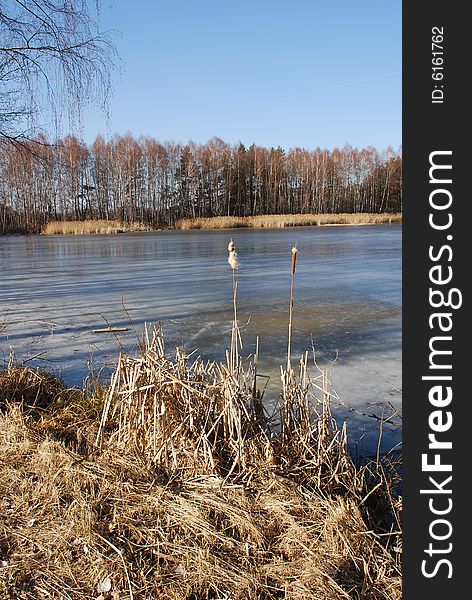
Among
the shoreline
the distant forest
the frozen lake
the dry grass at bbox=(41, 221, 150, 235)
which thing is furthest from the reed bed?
the distant forest

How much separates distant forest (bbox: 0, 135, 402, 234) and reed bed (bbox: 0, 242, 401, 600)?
5042cm

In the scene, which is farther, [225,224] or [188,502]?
[225,224]

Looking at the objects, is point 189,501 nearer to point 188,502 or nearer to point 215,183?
point 188,502

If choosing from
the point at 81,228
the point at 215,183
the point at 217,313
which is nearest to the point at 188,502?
the point at 217,313

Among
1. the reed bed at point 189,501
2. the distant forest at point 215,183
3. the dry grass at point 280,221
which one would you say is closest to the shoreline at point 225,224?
the dry grass at point 280,221

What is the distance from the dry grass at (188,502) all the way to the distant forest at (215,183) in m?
50.4

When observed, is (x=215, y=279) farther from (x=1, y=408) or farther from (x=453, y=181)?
(x=453, y=181)

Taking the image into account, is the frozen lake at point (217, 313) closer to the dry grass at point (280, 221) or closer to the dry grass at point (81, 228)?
the dry grass at point (81, 228)

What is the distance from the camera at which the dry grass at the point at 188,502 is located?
6.74 ft

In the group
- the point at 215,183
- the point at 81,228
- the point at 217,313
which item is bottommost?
the point at 217,313

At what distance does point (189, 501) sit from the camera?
2451mm

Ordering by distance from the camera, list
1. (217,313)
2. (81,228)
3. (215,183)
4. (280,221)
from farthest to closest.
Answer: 1. (215,183)
2. (280,221)
3. (81,228)
4. (217,313)

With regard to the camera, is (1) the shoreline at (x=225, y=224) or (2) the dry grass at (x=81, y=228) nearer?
(2) the dry grass at (x=81, y=228)

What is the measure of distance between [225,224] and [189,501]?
3858 centimetres
